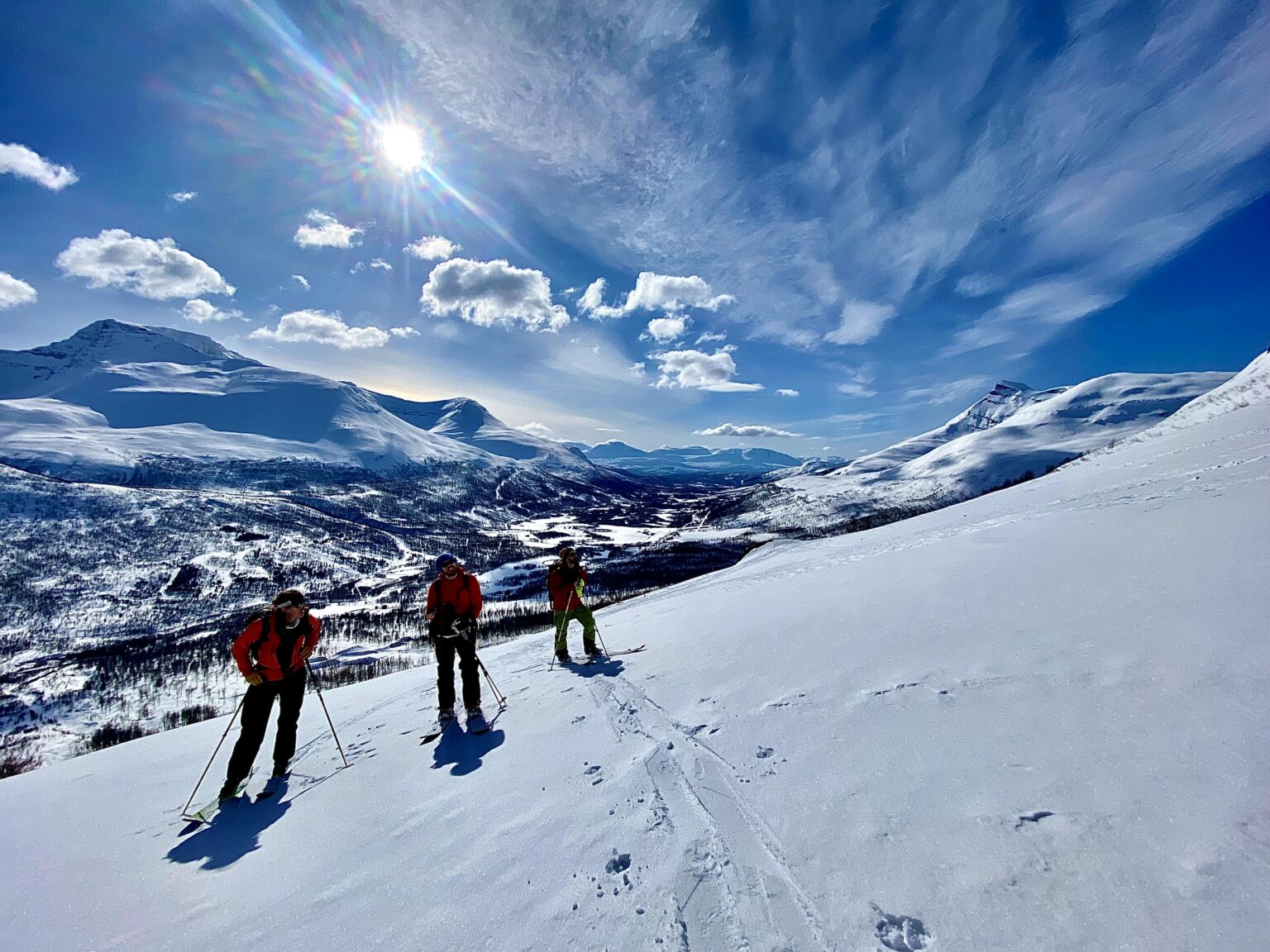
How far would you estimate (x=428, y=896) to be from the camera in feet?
12.7

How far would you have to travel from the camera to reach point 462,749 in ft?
22.6

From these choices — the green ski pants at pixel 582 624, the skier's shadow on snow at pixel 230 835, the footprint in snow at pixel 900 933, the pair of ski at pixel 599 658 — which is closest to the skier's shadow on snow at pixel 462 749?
the skier's shadow on snow at pixel 230 835

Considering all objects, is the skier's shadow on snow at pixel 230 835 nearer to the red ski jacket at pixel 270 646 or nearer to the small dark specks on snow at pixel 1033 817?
the red ski jacket at pixel 270 646

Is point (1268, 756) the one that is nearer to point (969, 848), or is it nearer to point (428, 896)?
point (969, 848)

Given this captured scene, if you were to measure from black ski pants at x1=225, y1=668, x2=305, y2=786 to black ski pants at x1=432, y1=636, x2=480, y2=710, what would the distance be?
201 centimetres

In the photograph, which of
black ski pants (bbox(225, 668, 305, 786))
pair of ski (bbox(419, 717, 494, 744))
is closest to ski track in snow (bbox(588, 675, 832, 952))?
pair of ski (bbox(419, 717, 494, 744))

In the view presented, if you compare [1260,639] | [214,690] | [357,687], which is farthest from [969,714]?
[214,690]

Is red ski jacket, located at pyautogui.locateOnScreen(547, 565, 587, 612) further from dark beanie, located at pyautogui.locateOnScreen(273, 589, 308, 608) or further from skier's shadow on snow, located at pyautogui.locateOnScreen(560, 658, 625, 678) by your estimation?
dark beanie, located at pyautogui.locateOnScreen(273, 589, 308, 608)

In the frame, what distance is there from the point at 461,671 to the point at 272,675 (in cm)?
268

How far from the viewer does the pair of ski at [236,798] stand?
19.7 feet

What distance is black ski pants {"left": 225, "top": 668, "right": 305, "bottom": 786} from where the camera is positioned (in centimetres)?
668

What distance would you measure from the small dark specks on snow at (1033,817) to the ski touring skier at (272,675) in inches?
311

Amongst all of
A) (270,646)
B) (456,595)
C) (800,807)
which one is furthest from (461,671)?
(800,807)

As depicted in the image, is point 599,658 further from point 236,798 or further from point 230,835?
point 230,835
